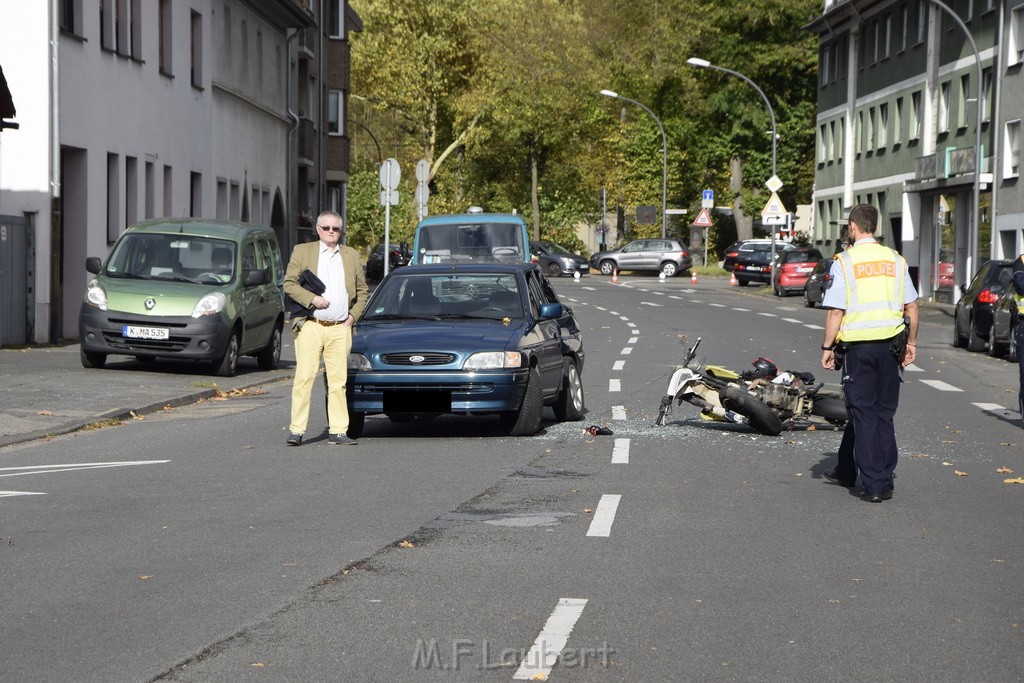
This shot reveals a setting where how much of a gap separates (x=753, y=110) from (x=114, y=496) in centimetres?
6800

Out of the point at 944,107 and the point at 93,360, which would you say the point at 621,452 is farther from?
the point at 944,107

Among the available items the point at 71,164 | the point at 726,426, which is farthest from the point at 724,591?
the point at 71,164

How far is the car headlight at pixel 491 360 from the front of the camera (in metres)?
12.9

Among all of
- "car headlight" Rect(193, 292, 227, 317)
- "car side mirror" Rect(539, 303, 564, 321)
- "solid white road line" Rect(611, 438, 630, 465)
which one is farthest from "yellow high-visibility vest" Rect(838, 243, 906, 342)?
"car headlight" Rect(193, 292, 227, 317)

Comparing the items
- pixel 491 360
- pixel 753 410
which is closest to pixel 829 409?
pixel 753 410

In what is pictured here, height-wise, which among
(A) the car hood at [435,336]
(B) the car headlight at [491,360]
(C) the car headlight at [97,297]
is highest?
(C) the car headlight at [97,297]

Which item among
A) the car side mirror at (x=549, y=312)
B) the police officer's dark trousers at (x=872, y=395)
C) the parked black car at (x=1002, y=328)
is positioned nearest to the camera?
the police officer's dark trousers at (x=872, y=395)

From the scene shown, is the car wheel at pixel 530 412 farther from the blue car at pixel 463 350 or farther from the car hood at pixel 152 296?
the car hood at pixel 152 296

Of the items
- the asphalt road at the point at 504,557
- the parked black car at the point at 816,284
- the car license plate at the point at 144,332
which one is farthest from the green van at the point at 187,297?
the parked black car at the point at 816,284

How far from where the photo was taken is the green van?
1958 centimetres

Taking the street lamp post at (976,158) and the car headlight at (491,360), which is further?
the street lamp post at (976,158)

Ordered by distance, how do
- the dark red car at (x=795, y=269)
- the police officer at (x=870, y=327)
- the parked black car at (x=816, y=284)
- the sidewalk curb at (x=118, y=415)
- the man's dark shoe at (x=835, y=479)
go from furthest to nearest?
the dark red car at (x=795, y=269), the parked black car at (x=816, y=284), the sidewalk curb at (x=118, y=415), the man's dark shoe at (x=835, y=479), the police officer at (x=870, y=327)

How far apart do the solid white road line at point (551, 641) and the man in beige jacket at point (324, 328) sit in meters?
6.18

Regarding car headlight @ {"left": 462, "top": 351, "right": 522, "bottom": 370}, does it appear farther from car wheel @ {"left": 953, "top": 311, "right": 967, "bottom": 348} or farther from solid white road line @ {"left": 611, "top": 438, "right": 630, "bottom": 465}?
car wheel @ {"left": 953, "top": 311, "right": 967, "bottom": 348}
